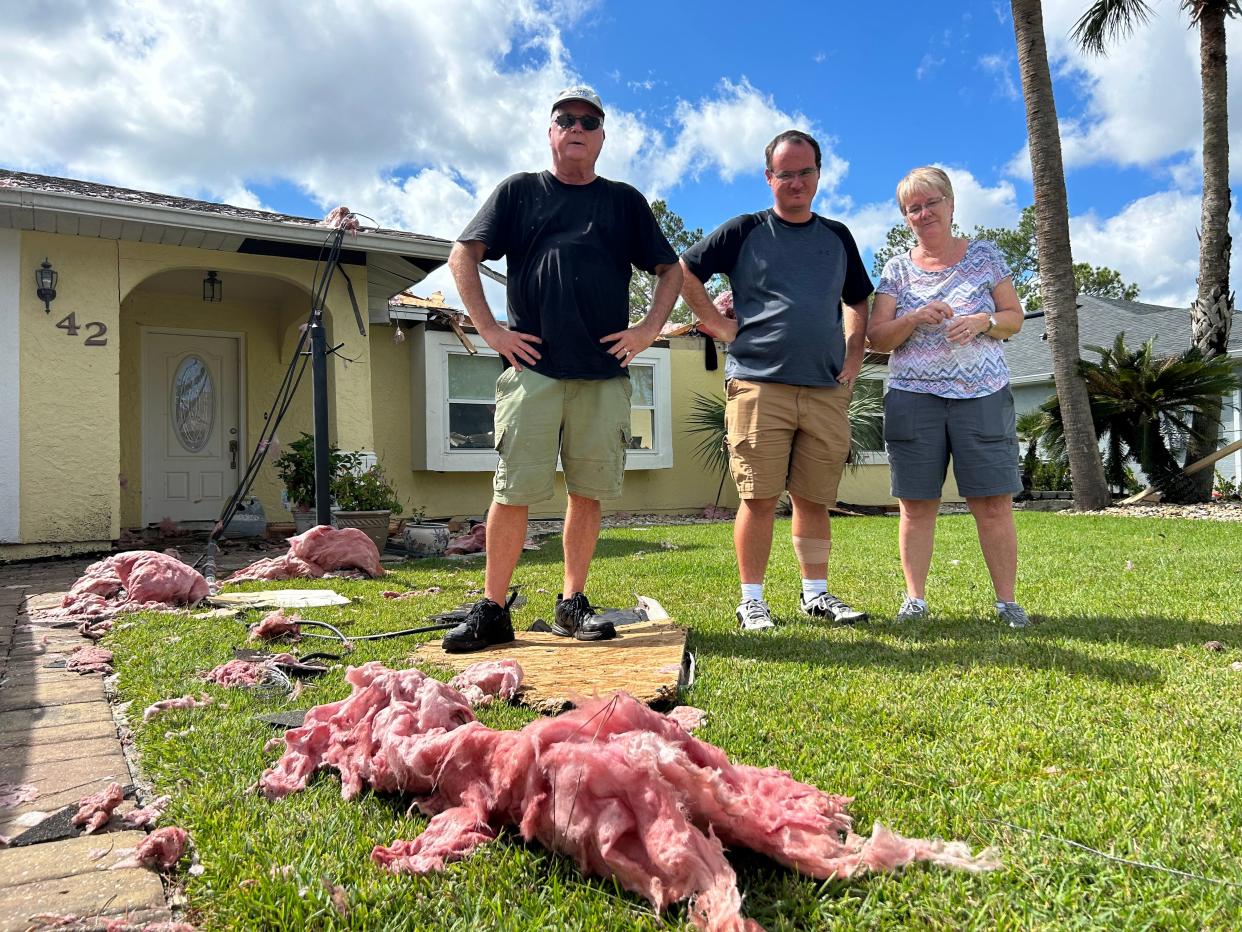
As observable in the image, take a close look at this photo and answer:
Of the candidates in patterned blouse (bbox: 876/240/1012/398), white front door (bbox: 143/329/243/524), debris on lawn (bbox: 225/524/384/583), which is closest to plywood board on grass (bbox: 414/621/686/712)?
patterned blouse (bbox: 876/240/1012/398)

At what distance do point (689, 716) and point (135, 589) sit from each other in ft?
10.5

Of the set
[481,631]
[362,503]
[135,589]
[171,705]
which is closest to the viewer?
[171,705]

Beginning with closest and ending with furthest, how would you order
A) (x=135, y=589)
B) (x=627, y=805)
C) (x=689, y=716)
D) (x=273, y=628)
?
(x=627, y=805)
(x=689, y=716)
(x=273, y=628)
(x=135, y=589)

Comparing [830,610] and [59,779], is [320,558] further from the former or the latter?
[59,779]

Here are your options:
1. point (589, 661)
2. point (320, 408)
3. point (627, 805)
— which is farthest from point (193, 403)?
point (627, 805)

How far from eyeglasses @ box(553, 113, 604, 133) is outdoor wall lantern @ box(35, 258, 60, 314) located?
563cm

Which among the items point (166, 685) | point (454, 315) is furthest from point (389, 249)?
point (166, 685)

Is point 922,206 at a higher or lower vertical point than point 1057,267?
lower

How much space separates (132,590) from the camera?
3957 millimetres

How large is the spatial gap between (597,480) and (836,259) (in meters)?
1.30

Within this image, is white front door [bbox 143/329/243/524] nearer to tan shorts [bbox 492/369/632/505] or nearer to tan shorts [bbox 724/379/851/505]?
tan shorts [bbox 492/369/632/505]

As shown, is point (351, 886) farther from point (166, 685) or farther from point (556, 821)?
point (166, 685)

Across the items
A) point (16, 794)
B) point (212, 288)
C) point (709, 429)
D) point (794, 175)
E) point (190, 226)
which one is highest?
point (190, 226)

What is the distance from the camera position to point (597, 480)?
2.96m
